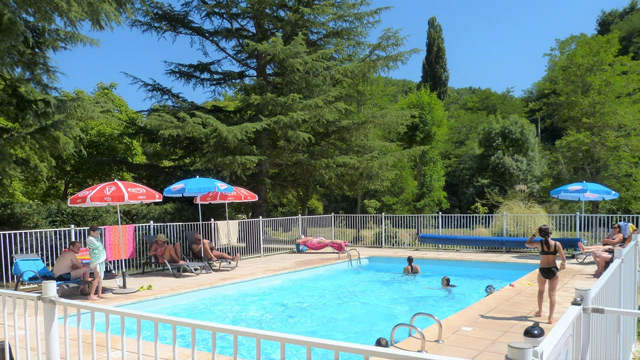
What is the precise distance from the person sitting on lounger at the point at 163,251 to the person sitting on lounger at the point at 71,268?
8.54 feet

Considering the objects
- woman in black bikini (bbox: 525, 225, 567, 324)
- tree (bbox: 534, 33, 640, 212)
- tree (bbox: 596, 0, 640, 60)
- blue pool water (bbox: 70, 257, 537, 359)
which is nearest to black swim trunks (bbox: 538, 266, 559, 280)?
woman in black bikini (bbox: 525, 225, 567, 324)

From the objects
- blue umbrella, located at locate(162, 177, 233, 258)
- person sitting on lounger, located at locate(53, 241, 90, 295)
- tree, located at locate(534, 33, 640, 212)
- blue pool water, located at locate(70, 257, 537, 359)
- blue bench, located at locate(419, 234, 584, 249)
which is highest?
tree, located at locate(534, 33, 640, 212)

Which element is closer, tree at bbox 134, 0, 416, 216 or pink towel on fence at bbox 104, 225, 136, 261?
pink towel on fence at bbox 104, 225, 136, 261

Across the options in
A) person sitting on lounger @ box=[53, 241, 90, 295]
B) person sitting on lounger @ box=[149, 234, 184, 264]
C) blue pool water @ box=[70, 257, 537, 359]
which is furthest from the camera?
person sitting on lounger @ box=[149, 234, 184, 264]

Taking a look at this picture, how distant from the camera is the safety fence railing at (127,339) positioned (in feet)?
8.34

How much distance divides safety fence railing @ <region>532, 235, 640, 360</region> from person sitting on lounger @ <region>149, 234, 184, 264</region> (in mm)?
9954

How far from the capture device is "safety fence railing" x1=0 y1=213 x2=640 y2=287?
539 inches

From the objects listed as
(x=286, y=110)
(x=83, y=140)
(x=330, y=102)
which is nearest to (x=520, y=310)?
(x=286, y=110)

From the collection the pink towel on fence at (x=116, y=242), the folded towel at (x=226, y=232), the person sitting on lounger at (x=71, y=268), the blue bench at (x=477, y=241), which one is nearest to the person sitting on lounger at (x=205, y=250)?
the folded towel at (x=226, y=232)

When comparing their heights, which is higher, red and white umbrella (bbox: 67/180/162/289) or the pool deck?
red and white umbrella (bbox: 67/180/162/289)

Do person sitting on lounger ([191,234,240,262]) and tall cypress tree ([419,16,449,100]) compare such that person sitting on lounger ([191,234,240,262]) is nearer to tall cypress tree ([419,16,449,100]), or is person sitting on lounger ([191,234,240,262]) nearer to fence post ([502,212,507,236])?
fence post ([502,212,507,236])

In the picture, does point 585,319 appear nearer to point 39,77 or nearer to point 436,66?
point 39,77

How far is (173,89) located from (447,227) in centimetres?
1338

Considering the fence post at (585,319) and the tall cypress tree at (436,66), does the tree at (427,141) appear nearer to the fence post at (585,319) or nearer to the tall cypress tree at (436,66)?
the tall cypress tree at (436,66)
